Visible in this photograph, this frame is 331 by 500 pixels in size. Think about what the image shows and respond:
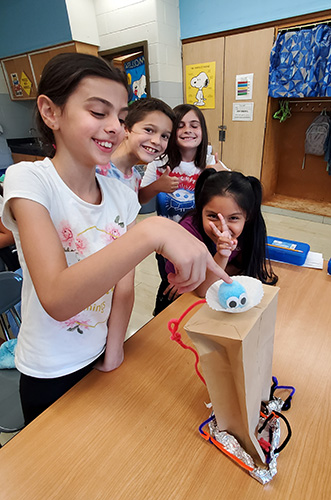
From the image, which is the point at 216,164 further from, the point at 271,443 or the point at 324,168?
the point at 324,168

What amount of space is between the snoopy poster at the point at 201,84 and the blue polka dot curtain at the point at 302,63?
78cm

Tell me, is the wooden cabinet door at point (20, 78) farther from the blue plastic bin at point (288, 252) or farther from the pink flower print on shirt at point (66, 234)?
the pink flower print on shirt at point (66, 234)

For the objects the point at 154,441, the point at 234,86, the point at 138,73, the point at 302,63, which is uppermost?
the point at 138,73

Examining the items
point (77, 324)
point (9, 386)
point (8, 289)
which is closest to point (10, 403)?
point (9, 386)

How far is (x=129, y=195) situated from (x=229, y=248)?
353 mm

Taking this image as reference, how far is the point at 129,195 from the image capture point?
0.81m

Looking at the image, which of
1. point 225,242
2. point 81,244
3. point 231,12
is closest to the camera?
point 81,244

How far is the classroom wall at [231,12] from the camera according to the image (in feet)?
8.96

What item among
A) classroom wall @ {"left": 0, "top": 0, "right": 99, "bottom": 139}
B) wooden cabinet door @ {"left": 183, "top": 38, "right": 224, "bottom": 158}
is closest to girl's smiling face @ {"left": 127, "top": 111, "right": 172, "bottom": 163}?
classroom wall @ {"left": 0, "top": 0, "right": 99, "bottom": 139}

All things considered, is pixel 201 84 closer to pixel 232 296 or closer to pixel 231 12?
pixel 231 12

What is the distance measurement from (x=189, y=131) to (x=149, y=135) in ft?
1.33

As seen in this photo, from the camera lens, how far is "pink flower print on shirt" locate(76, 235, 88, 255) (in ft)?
2.16

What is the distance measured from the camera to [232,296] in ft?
1.58

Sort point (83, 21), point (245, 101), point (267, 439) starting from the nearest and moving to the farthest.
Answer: point (267, 439) < point (245, 101) < point (83, 21)
